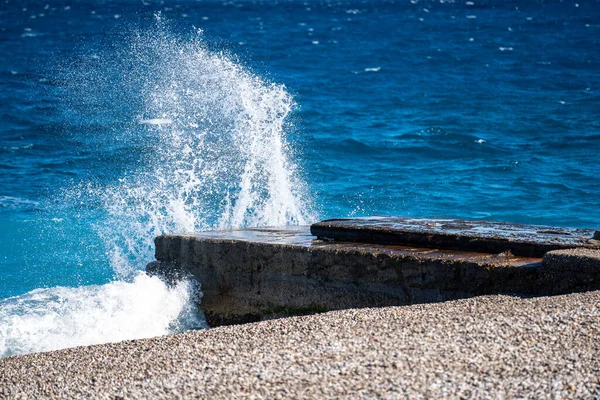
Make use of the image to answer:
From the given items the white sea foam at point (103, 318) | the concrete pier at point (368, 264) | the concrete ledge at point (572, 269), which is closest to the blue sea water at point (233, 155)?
the white sea foam at point (103, 318)

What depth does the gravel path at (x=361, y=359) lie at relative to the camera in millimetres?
3648

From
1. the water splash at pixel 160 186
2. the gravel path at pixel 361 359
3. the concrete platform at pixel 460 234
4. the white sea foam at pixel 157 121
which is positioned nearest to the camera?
the gravel path at pixel 361 359

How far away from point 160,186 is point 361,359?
28.9ft

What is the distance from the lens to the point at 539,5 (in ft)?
198

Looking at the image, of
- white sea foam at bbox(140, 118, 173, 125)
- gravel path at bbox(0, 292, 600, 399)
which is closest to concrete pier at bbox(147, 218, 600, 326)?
gravel path at bbox(0, 292, 600, 399)

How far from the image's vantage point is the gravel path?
3.65m

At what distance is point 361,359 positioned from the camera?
3.96 m

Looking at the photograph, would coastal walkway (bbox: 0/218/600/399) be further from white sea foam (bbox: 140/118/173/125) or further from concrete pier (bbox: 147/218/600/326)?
white sea foam (bbox: 140/118/173/125)

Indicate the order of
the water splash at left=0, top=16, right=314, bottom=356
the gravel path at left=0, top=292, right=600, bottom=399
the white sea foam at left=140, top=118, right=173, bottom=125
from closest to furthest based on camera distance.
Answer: the gravel path at left=0, top=292, right=600, bottom=399 < the water splash at left=0, top=16, right=314, bottom=356 < the white sea foam at left=140, top=118, right=173, bottom=125

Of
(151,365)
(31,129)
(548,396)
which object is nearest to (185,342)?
(151,365)

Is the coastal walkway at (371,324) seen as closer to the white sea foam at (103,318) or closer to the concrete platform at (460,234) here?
the concrete platform at (460,234)

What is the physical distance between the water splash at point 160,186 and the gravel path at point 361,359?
2.01m

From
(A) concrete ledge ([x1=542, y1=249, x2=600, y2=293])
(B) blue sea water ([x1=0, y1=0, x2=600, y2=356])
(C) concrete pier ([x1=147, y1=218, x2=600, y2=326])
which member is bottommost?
(B) blue sea water ([x1=0, y1=0, x2=600, y2=356])

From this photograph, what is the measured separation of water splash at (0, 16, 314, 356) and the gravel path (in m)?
2.01
